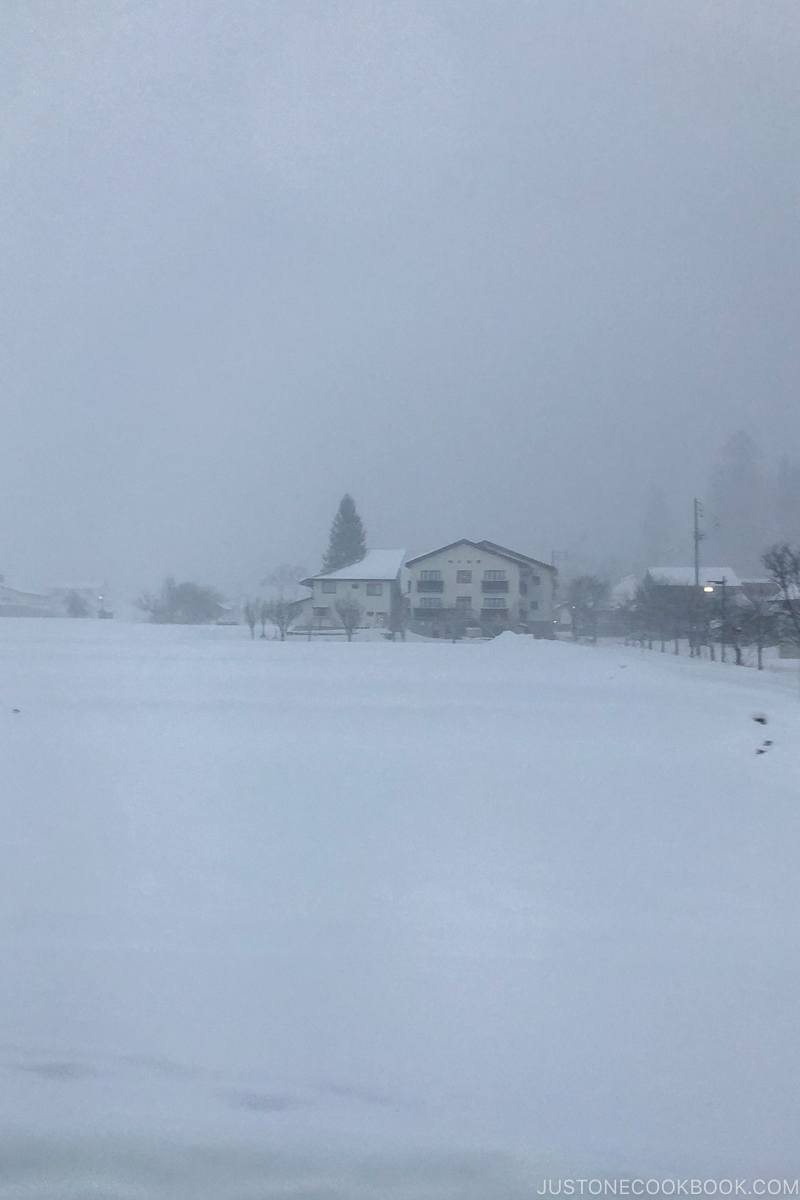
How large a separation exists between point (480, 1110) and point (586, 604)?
3019cm

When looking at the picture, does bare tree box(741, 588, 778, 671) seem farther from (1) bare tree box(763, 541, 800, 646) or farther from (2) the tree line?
(1) bare tree box(763, 541, 800, 646)

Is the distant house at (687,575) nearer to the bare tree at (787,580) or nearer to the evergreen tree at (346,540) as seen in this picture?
the bare tree at (787,580)

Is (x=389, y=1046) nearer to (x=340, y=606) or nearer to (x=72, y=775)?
(x=72, y=775)

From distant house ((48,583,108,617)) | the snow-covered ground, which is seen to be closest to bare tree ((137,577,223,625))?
distant house ((48,583,108,617))

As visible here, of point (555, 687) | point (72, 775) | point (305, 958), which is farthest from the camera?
point (555, 687)

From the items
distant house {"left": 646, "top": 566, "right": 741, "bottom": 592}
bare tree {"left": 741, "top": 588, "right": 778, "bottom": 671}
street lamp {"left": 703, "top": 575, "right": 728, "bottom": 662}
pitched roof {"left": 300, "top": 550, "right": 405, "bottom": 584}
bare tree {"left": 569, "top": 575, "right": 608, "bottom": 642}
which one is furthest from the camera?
pitched roof {"left": 300, "top": 550, "right": 405, "bottom": 584}

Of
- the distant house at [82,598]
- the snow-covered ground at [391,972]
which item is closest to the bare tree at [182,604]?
the distant house at [82,598]

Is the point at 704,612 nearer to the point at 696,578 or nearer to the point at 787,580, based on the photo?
the point at 696,578

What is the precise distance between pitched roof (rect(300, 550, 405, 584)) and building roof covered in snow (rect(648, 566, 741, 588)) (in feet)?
28.3

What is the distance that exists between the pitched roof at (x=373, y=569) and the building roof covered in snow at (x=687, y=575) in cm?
861

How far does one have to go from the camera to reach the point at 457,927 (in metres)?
5.49

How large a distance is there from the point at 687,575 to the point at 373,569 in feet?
33.3

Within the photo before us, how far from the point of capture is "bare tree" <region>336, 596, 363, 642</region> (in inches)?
1330

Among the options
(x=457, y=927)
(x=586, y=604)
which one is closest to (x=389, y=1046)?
(x=457, y=927)
